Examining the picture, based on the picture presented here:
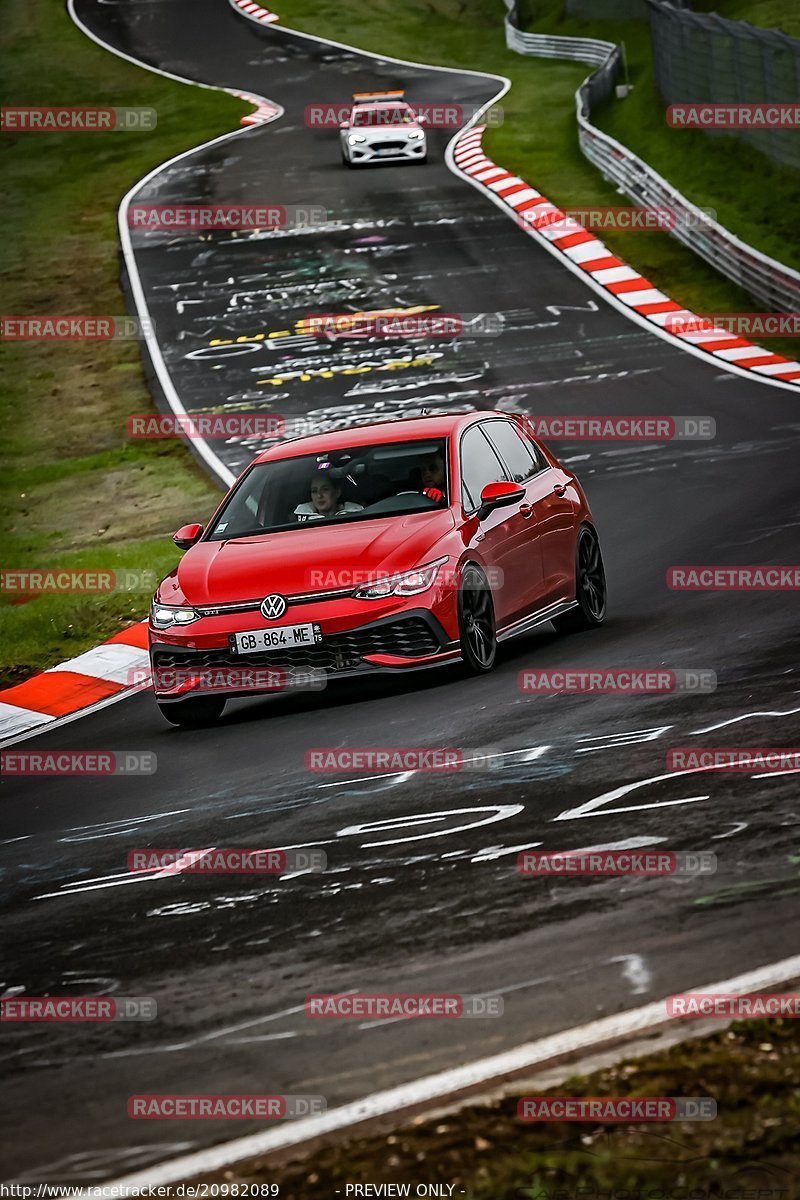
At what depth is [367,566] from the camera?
10.7 m

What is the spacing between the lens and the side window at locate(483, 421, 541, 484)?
12.4 m

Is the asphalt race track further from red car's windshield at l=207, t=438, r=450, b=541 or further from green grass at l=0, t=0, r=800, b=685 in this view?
green grass at l=0, t=0, r=800, b=685

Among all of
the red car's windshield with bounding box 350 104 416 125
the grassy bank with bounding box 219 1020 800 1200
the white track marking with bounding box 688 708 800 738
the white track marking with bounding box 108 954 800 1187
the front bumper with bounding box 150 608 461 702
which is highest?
the grassy bank with bounding box 219 1020 800 1200

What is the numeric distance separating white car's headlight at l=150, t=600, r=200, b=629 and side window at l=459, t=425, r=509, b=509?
180cm

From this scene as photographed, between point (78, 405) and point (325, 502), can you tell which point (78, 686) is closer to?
point (325, 502)

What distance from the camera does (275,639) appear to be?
10.6 meters

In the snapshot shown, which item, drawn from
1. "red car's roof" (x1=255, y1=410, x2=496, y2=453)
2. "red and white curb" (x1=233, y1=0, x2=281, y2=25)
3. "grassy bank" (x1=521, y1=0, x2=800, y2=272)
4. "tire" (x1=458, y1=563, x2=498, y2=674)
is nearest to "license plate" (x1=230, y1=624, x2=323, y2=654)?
"tire" (x1=458, y1=563, x2=498, y2=674)

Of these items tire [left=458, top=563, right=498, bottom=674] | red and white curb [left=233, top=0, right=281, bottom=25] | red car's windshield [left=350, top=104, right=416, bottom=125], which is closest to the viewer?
tire [left=458, top=563, right=498, bottom=674]

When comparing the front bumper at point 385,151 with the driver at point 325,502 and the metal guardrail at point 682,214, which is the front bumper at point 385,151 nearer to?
the metal guardrail at point 682,214

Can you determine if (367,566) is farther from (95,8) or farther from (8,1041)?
(95,8)

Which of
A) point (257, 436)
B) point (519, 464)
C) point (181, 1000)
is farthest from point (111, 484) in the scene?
point (181, 1000)

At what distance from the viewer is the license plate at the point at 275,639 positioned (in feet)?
34.6

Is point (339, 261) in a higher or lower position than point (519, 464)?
lower

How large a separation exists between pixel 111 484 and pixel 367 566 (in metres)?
10.4
